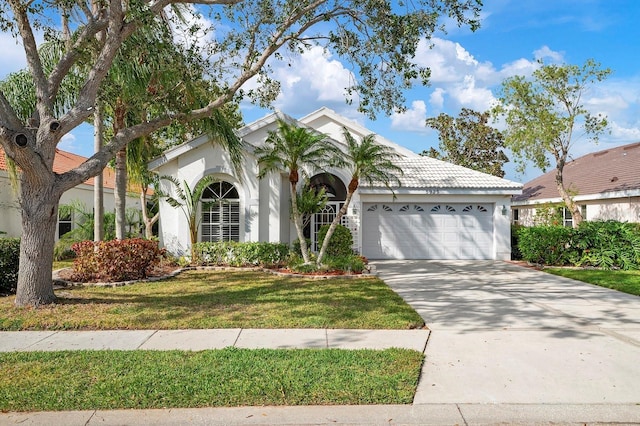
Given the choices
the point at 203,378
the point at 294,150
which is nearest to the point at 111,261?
the point at 294,150

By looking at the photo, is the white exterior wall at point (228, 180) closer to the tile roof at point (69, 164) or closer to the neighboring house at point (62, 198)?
the neighboring house at point (62, 198)

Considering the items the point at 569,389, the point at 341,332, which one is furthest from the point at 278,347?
the point at 569,389

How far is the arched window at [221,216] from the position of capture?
1554cm

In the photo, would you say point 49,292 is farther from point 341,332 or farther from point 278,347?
point 341,332

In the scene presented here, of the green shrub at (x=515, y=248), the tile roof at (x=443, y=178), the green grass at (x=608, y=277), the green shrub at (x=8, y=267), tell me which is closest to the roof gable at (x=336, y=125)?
the tile roof at (x=443, y=178)

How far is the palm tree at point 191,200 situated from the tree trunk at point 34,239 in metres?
6.40

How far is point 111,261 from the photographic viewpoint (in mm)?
11445

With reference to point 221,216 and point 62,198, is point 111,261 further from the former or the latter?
point 62,198

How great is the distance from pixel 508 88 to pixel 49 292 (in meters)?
18.1

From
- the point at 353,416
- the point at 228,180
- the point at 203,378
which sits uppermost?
the point at 228,180

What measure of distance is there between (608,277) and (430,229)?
6.46 metres

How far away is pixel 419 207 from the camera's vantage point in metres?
17.9

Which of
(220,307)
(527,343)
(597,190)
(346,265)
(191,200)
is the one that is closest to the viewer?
(527,343)

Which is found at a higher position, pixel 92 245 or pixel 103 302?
pixel 92 245
